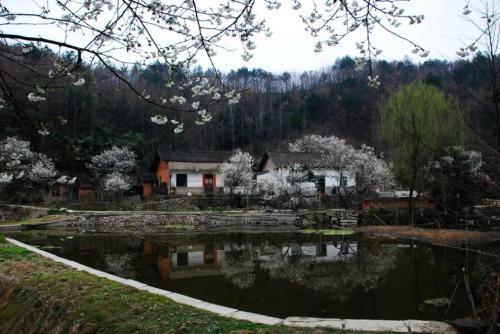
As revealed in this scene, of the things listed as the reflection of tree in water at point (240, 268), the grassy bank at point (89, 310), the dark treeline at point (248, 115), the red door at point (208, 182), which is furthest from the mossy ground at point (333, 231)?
the red door at point (208, 182)

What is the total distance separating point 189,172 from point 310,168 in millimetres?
10479

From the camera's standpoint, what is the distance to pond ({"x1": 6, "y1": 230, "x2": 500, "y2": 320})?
25.1 ft

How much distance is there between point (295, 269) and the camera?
1120 centimetres

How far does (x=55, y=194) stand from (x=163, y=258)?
24.3m

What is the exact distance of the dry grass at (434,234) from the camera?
16797mm

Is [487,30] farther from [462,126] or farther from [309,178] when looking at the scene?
[309,178]

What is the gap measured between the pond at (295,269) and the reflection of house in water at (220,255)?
30 millimetres

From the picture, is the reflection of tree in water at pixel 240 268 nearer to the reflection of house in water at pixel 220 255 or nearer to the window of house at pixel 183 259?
the reflection of house in water at pixel 220 255

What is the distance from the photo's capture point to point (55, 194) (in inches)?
1315

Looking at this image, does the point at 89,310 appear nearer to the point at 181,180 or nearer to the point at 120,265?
the point at 120,265

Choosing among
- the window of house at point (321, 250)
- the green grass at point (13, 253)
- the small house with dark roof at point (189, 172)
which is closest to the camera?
the green grass at point (13, 253)

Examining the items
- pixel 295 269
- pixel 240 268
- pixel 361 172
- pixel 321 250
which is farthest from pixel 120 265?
pixel 361 172

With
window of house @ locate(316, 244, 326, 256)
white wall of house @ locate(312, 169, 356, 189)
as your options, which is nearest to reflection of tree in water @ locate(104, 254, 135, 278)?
window of house @ locate(316, 244, 326, 256)

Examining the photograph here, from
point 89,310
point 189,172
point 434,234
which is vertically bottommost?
point 434,234
